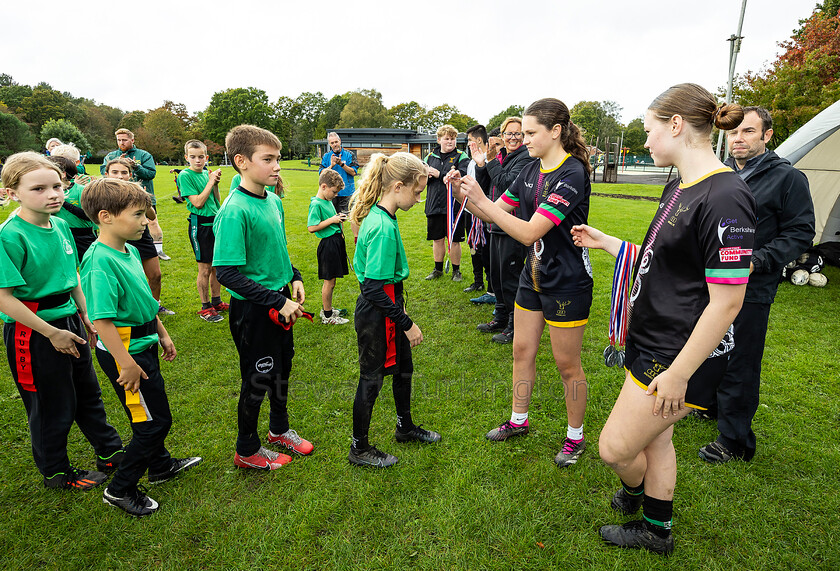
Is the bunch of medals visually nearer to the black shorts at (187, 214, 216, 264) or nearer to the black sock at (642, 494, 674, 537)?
the black sock at (642, 494, 674, 537)

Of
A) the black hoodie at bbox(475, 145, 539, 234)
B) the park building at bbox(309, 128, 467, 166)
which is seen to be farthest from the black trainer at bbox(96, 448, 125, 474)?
the park building at bbox(309, 128, 467, 166)

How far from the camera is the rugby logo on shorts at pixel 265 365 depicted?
305 cm

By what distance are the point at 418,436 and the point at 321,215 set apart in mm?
3446

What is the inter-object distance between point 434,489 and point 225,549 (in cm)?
138

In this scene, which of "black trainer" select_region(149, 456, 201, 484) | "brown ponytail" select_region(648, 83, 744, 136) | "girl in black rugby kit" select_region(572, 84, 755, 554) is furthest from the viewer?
"black trainer" select_region(149, 456, 201, 484)

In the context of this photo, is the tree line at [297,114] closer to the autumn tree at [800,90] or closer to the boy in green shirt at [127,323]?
the autumn tree at [800,90]

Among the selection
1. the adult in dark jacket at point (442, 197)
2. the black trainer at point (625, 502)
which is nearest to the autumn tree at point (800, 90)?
the adult in dark jacket at point (442, 197)

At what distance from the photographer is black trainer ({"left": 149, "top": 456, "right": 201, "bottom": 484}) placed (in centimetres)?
315

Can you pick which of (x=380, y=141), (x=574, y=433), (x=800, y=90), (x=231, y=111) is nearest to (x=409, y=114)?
(x=231, y=111)

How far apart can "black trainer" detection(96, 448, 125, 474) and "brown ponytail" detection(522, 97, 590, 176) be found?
3.93 metres

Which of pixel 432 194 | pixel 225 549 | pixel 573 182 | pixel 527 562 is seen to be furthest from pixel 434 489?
pixel 432 194

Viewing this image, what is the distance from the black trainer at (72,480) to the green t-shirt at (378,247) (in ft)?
7.98

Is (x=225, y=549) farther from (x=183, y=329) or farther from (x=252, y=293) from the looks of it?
(x=183, y=329)

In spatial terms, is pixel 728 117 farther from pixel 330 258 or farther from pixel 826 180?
pixel 826 180
